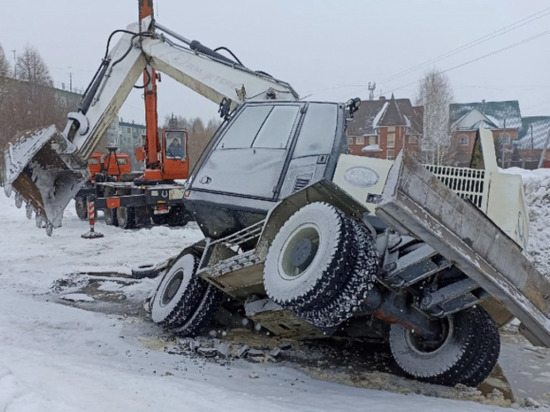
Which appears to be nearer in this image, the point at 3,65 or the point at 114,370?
the point at 114,370

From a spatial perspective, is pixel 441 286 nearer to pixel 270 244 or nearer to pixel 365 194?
pixel 365 194

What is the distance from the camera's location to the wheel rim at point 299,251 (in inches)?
143

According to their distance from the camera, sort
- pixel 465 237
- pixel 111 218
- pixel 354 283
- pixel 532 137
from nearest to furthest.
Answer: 1. pixel 465 237
2. pixel 354 283
3. pixel 111 218
4. pixel 532 137

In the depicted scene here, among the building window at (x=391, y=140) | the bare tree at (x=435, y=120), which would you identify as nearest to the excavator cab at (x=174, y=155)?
the bare tree at (x=435, y=120)

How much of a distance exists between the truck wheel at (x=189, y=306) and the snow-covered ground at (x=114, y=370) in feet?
0.66

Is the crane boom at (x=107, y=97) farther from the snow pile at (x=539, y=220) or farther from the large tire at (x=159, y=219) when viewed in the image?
the snow pile at (x=539, y=220)

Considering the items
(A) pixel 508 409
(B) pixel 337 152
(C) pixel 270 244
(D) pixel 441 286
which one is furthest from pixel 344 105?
(A) pixel 508 409

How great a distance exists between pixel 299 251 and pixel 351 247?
0.47 meters

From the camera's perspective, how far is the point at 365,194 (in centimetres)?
410

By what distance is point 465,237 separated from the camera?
3.09m

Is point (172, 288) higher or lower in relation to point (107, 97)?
lower

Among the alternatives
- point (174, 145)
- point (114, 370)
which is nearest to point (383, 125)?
point (174, 145)

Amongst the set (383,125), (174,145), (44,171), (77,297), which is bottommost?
(77,297)

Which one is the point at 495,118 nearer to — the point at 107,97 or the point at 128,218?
the point at 128,218
